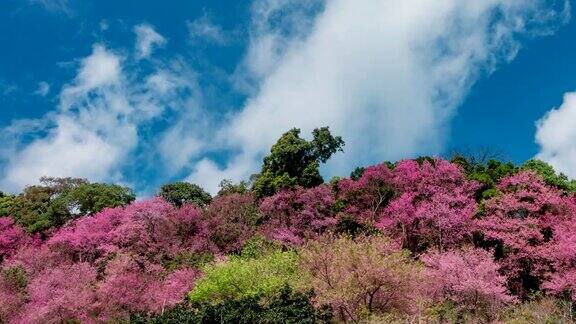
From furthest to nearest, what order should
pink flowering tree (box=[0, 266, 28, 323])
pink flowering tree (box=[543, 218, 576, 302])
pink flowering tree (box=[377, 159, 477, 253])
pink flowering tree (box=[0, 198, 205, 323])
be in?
pink flowering tree (box=[377, 159, 477, 253]) < pink flowering tree (box=[0, 266, 28, 323]) < pink flowering tree (box=[0, 198, 205, 323]) < pink flowering tree (box=[543, 218, 576, 302])

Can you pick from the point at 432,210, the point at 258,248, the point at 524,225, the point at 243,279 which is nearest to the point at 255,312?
the point at 243,279

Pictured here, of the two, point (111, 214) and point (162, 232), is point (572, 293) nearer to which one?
point (162, 232)

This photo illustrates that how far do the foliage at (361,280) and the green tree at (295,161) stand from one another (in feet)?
58.0

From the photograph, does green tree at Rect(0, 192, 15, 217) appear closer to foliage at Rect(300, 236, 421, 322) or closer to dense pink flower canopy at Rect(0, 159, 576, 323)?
dense pink flower canopy at Rect(0, 159, 576, 323)

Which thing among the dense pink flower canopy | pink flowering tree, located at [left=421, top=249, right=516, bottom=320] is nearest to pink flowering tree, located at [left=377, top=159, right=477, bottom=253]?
the dense pink flower canopy

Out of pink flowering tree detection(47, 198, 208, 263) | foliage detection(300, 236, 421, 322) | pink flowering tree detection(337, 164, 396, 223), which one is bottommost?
foliage detection(300, 236, 421, 322)

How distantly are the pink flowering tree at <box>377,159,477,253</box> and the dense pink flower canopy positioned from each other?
69 mm

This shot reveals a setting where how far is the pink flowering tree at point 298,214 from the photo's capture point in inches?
1444

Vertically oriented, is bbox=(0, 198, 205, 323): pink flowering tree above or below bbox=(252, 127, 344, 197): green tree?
below

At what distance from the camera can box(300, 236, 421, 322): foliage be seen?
21.6 m

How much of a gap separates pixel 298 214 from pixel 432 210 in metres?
9.41

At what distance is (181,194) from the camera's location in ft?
170

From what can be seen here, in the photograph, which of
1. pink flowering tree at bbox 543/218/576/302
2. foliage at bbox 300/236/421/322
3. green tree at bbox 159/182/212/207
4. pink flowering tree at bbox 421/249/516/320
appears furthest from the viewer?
green tree at bbox 159/182/212/207

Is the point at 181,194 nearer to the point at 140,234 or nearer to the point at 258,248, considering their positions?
the point at 140,234
